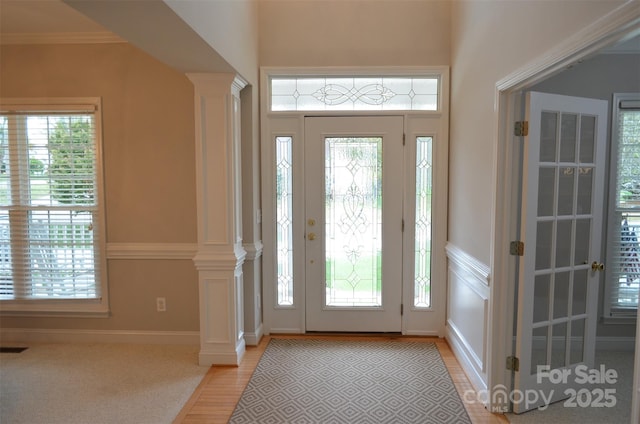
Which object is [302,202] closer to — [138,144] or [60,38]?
[138,144]

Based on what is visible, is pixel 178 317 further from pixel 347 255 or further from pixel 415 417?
pixel 415 417

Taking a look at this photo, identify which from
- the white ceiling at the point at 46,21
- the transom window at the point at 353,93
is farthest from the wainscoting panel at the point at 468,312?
the white ceiling at the point at 46,21

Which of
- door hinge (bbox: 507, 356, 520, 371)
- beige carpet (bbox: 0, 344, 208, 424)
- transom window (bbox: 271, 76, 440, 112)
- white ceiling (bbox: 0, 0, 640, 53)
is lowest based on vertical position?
beige carpet (bbox: 0, 344, 208, 424)

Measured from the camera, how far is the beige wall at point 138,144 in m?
3.26

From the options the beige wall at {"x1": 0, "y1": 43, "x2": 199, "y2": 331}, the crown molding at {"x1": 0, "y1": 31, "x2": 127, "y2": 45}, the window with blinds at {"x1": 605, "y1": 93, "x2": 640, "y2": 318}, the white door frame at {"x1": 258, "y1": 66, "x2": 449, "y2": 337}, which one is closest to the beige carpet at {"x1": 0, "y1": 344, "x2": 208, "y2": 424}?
the beige wall at {"x1": 0, "y1": 43, "x2": 199, "y2": 331}

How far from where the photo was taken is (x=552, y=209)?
235 cm

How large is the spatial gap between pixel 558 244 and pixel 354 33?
2.41 m

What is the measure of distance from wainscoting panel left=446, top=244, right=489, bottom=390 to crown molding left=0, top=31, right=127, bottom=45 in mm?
3406

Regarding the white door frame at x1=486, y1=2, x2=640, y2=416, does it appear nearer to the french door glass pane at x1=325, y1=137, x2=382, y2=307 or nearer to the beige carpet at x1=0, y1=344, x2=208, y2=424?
the french door glass pane at x1=325, y1=137, x2=382, y2=307

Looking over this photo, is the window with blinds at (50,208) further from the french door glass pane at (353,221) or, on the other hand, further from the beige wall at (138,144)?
the french door glass pane at (353,221)

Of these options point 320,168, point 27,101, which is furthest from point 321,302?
point 27,101

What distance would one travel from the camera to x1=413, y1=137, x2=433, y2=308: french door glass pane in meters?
3.50

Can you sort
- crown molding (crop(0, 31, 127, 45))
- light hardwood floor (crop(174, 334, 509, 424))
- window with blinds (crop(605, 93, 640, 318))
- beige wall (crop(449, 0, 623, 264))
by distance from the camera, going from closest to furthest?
beige wall (crop(449, 0, 623, 264)) < light hardwood floor (crop(174, 334, 509, 424)) < window with blinds (crop(605, 93, 640, 318)) < crown molding (crop(0, 31, 127, 45))

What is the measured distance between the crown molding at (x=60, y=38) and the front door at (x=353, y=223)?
1852 millimetres
